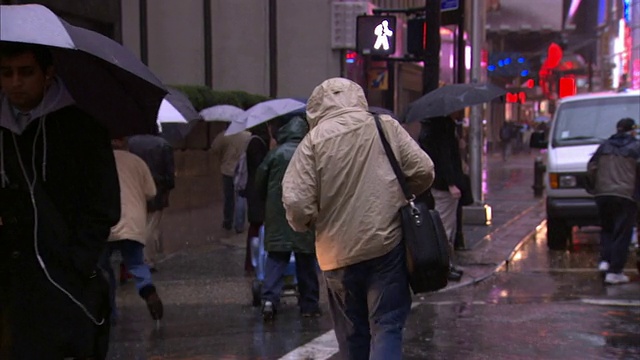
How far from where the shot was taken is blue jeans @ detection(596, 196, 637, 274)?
10.8m

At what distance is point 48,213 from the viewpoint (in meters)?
3.77

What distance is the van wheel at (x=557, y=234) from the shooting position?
13.9 meters

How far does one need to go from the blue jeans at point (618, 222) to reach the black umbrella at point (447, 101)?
1.64 meters

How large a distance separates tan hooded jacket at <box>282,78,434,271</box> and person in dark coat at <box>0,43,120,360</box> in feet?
4.72

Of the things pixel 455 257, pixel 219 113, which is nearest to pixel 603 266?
pixel 455 257

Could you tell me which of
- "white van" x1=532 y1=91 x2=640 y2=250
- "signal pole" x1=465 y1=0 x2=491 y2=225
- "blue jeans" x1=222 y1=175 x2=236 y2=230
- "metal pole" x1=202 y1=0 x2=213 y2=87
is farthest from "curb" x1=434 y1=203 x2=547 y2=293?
"metal pole" x1=202 y1=0 x2=213 y2=87

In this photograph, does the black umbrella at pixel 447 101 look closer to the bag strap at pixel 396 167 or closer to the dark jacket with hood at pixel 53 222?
the bag strap at pixel 396 167

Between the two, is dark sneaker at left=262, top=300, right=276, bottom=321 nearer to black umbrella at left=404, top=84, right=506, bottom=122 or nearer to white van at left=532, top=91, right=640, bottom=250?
black umbrella at left=404, top=84, right=506, bottom=122

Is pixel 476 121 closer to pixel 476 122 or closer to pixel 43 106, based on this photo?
pixel 476 122

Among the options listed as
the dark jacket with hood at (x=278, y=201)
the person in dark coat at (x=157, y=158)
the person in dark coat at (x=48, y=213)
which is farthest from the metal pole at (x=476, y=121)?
the person in dark coat at (x=48, y=213)

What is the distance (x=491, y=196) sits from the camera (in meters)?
23.5

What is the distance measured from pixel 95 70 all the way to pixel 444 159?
21.8 ft

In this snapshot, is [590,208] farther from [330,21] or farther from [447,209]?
[330,21]

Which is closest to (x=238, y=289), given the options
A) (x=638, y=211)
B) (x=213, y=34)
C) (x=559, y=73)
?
(x=638, y=211)
